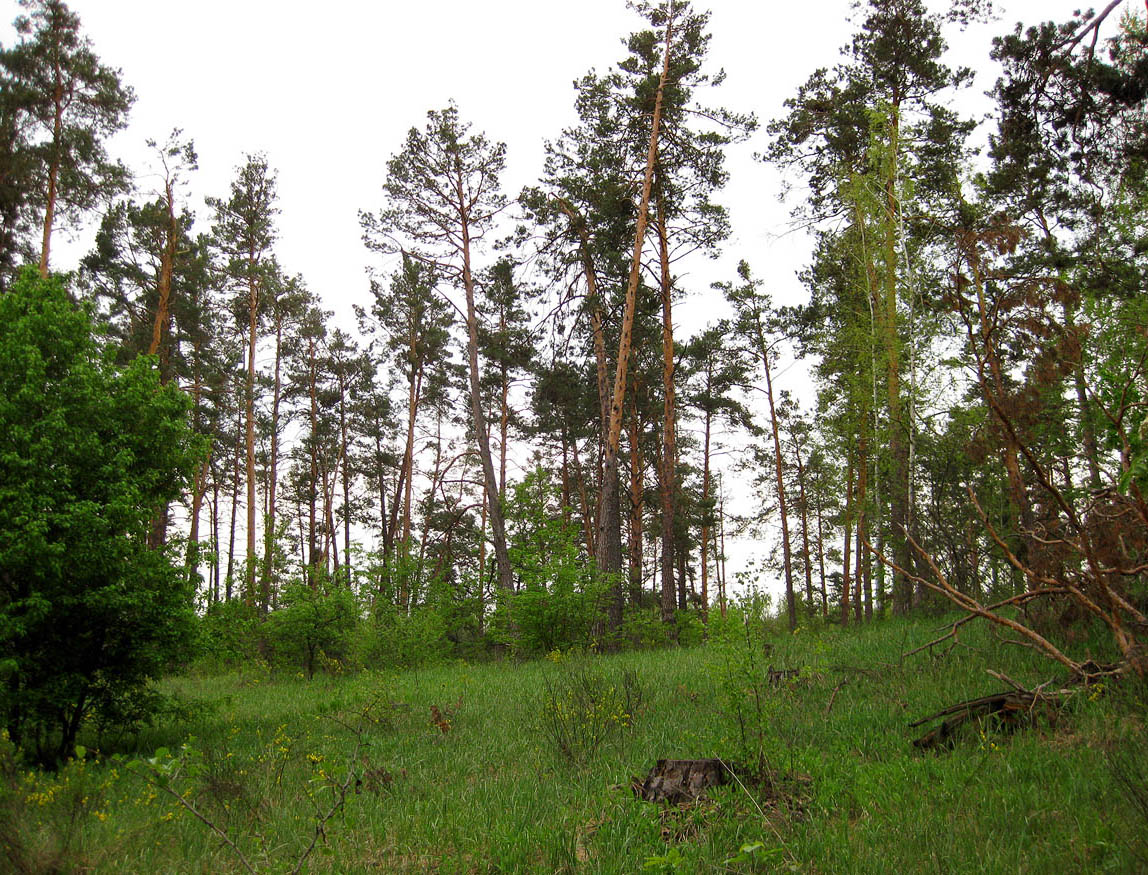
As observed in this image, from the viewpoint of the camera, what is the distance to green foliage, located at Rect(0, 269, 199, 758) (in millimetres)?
7094

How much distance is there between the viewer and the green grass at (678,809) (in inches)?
137

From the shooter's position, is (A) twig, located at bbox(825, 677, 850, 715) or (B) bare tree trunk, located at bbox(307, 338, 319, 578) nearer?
(A) twig, located at bbox(825, 677, 850, 715)

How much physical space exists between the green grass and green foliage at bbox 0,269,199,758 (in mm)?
1185

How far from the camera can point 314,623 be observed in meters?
14.6

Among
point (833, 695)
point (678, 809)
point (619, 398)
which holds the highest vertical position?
point (619, 398)

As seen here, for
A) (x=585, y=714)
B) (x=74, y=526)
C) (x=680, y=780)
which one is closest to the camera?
(x=680, y=780)

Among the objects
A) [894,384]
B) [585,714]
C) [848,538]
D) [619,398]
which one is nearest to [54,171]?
[619,398]

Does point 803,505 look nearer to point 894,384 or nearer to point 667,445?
point 667,445

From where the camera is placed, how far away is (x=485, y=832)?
13.6 ft

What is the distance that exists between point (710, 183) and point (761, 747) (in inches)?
584

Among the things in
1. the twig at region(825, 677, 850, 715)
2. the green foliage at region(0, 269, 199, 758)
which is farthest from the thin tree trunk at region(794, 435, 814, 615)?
the green foliage at region(0, 269, 199, 758)

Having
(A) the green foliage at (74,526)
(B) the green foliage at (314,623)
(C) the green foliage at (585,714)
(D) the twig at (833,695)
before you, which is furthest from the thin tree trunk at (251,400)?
(D) the twig at (833,695)

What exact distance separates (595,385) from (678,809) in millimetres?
19130

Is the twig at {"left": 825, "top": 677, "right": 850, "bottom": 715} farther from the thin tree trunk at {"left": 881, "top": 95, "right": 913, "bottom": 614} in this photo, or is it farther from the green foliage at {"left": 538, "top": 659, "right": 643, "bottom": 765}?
the thin tree trunk at {"left": 881, "top": 95, "right": 913, "bottom": 614}
